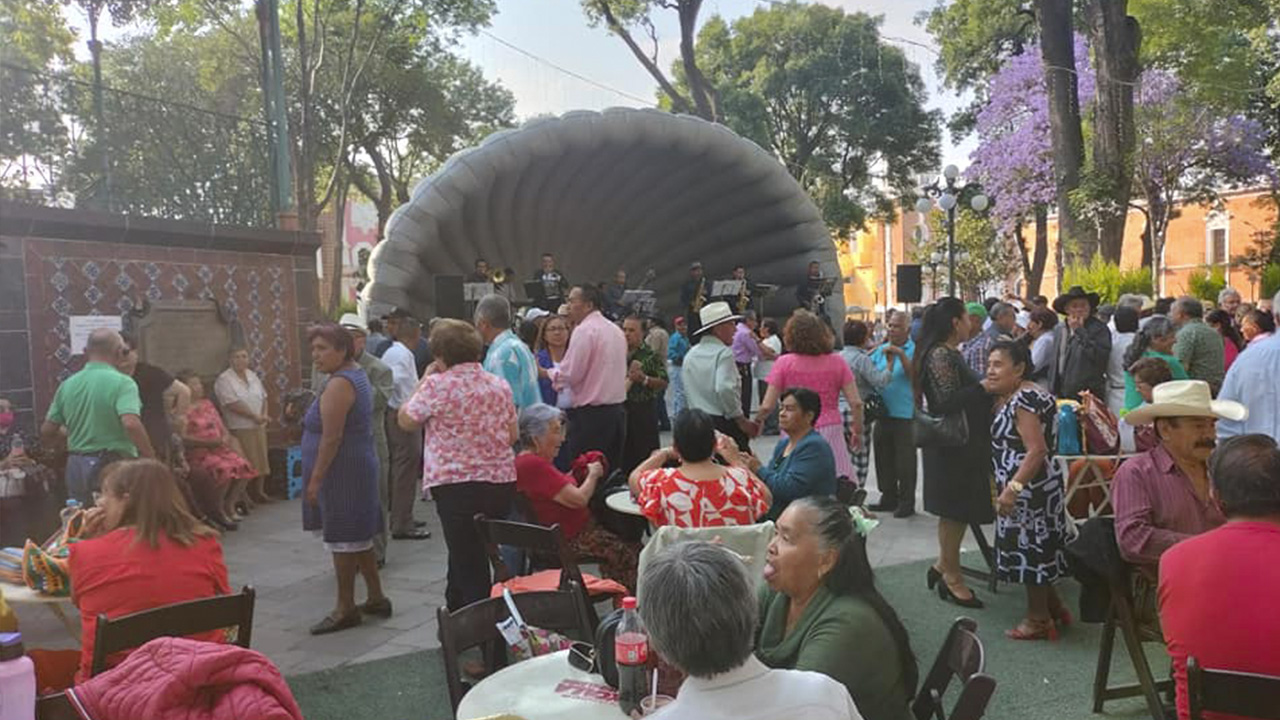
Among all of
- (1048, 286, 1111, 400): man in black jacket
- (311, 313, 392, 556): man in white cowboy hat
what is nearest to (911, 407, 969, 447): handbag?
(1048, 286, 1111, 400): man in black jacket

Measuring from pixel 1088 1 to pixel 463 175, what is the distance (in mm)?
10722

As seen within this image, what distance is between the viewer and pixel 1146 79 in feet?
79.9

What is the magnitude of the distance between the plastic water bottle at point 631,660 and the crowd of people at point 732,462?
0.33m

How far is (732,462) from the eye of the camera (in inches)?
168

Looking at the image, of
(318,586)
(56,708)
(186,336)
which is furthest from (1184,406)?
(186,336)

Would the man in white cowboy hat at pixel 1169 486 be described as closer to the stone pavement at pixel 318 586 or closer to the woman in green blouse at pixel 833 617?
the woman in green blouse at pixel 833 617

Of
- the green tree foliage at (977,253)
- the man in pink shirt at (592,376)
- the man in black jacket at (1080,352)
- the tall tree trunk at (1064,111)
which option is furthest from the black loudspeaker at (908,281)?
the green tree foliage at (977,253)

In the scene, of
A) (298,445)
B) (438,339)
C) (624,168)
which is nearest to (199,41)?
(624,168)

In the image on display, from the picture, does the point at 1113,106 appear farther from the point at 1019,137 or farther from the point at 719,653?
the point at 719,653

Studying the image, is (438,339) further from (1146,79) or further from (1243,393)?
(1146,79)

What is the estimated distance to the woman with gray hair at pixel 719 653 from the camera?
1.90 meters

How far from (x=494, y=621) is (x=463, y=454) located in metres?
1.53

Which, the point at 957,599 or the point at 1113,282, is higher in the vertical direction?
the point at 1113,282

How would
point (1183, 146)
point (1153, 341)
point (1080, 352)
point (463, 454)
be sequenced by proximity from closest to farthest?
1. point (463, 454)
2. point (1153, 341)
3. point (1080, 352)
4. point (1183, 146)
